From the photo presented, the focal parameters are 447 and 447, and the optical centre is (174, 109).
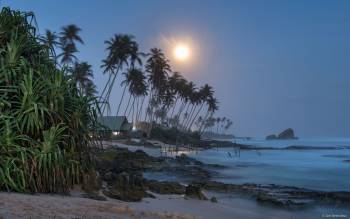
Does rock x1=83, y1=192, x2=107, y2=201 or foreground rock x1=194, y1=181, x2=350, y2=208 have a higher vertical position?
rock x1=83, y1=192, x2=107, y2=201

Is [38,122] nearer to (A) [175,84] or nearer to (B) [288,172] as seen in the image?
(B) [288,172]

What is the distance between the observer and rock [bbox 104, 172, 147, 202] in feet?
42.7

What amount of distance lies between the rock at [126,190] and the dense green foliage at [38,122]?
1.45 meters

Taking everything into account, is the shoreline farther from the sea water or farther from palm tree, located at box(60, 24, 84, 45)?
palm tree, located at box(60, 24, 84, 45)

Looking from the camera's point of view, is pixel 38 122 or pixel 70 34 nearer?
pixel 38 122

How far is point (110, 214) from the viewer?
27.8ft

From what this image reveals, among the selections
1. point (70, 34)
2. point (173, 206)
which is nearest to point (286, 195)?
point (173, 206)

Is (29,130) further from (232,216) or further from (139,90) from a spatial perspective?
(139,90)

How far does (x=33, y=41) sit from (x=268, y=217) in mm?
9360

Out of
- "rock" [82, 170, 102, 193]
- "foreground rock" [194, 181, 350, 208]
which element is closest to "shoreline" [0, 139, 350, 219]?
"foreground rock" [194, 181, 350, 208]

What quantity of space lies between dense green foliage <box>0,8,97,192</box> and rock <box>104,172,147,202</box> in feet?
4.74

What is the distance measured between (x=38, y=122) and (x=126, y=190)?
4.51 meters

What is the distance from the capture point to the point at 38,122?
1083 centimetres

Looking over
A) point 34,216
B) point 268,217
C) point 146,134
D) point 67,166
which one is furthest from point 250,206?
point 146,134
